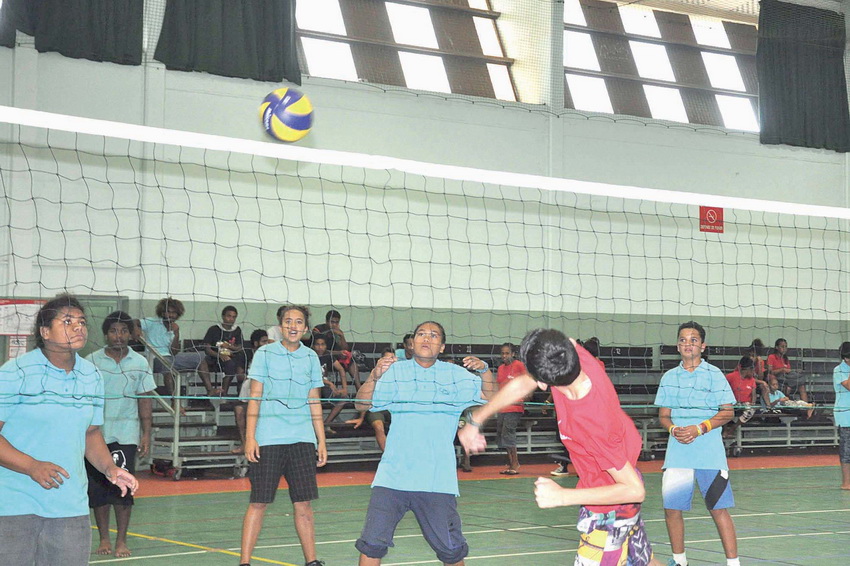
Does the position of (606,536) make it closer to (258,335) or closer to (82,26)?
(258,335)

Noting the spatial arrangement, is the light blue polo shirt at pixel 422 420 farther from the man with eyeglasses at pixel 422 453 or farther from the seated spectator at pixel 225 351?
the seated spectator at pixel 225 351

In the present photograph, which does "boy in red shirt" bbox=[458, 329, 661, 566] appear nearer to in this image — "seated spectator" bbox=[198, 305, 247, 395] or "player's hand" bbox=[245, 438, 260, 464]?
"player's hand" bbox=[245, 438, 260, 464]

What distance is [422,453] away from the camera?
5070 millimetres

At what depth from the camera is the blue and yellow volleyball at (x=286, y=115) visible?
779cm

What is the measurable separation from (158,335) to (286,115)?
18.6 feet

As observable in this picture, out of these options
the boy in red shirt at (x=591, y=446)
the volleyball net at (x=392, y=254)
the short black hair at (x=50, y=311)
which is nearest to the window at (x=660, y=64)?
the volleyball net at (x=392, y=254)

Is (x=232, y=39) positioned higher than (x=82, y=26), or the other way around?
(x=232, y=39)

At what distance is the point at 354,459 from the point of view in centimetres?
1349

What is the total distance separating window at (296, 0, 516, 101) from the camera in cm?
1452

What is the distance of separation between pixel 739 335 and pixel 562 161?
4380mm

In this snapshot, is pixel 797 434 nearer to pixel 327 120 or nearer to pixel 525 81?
pixel 525 81

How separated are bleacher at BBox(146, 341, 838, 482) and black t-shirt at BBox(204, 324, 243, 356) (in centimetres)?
25

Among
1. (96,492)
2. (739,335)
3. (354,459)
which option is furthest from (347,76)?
(96,492)

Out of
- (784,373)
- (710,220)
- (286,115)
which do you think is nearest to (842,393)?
(784,373)
